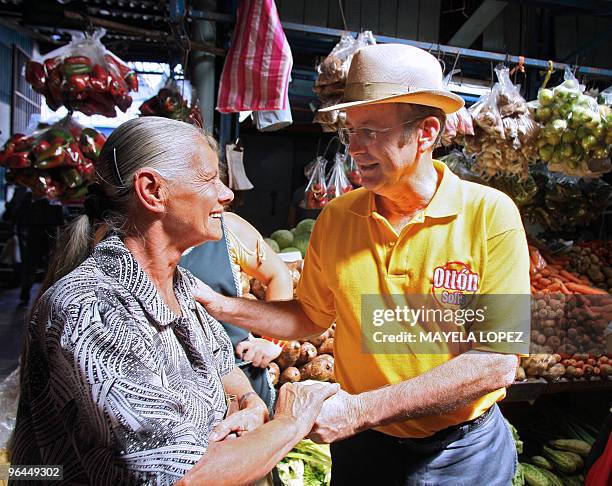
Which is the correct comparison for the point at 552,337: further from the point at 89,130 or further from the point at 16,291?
the point at 16,291

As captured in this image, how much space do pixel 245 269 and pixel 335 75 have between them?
46.5 inches

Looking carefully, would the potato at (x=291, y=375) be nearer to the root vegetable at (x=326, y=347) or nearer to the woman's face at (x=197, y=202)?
the root vegetable at (x=326, y=347)

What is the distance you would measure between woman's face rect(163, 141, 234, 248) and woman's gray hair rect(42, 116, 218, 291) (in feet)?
0.09

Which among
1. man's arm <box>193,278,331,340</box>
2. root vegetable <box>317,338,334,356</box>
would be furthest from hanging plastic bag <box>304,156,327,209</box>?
man's arm <box>193,278,331,340</box>

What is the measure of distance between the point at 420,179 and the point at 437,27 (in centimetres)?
361

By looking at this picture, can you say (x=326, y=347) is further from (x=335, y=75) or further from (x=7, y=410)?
(x=7, y=410)

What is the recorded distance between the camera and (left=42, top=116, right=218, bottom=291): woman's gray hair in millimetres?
1323

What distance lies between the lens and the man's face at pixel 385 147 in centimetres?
173

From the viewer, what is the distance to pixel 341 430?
5.03ft

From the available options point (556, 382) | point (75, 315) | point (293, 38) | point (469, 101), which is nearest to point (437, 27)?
point (469, 101)

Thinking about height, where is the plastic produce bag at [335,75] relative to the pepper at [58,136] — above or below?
above

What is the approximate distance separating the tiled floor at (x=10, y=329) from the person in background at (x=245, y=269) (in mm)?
2592

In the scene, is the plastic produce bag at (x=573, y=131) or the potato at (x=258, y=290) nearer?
the plastic produce bag at (x=573, y=131)

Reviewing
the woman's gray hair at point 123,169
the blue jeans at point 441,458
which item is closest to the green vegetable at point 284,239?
the blue jeans at point 441,458
